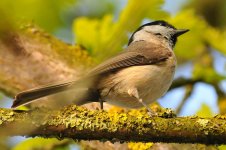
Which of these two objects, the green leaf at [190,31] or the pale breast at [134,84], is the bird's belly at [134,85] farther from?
the green leaf at [190,31]

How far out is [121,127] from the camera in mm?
2156

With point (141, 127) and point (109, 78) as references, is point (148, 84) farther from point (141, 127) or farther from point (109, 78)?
point (141, 127)

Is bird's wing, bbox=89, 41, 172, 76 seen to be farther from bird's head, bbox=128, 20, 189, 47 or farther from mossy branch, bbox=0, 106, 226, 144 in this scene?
mossy branch, bbox=0, 106, 226, 144

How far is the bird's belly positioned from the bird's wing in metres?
0.07

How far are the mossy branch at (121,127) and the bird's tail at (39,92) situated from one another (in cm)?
35

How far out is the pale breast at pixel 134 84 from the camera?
3219 millimetres

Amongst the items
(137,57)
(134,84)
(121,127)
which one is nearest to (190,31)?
(137,57)

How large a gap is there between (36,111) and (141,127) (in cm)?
57

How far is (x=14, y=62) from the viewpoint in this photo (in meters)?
3.99

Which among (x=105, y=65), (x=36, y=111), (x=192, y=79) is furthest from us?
(x=192, y=79)

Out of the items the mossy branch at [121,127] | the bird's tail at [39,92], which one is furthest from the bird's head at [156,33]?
the mossy branch at [121,127]

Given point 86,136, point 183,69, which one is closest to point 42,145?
point 86,136

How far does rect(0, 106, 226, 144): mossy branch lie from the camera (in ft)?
6.78

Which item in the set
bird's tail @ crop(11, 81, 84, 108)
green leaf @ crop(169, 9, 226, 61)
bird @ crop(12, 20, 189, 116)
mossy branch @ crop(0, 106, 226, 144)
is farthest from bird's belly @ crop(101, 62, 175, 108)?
mossy branch @ crop(0, 106, 226, 144)
